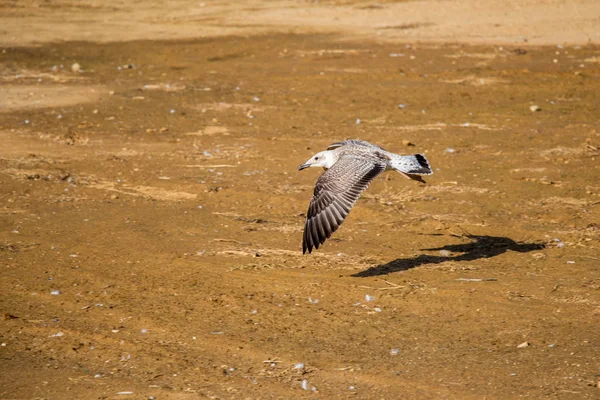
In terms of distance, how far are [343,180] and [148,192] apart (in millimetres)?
2874

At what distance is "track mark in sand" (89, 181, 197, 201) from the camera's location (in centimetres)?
905

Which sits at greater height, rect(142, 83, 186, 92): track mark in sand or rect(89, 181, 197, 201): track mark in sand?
rect(142, 83, 186, 92): track mark in sand

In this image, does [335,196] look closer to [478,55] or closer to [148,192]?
[148,192]

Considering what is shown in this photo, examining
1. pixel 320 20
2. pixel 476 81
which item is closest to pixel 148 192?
pixel 476 81

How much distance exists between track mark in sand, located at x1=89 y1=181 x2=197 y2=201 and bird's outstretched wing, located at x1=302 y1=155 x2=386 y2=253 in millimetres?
2339

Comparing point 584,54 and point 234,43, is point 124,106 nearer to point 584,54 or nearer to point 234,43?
point 234,43

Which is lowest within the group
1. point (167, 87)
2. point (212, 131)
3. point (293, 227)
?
Answer: point (293, 227)

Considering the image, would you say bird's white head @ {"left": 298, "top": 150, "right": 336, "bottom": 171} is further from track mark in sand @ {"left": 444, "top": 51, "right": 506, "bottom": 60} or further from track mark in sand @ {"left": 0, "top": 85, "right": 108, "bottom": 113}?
track mark in sand @ {"left": 444, "top": 51, "right": 506, "bottom": 60}

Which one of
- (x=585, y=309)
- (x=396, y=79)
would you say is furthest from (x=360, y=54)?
(x=585, y=309)

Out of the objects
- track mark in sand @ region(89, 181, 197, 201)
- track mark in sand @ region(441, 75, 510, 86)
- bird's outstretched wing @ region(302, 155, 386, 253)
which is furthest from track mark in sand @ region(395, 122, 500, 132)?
bird's outstretched wing @ region(302, 155, 386, 253)

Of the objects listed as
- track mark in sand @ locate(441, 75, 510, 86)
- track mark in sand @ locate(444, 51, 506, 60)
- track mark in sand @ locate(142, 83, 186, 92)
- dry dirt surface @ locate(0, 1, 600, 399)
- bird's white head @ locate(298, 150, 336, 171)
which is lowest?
dry dirt surface @ locate(0, 1, 600, 399)

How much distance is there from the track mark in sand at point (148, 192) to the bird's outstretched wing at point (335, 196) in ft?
7.67

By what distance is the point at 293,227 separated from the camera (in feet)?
26.8

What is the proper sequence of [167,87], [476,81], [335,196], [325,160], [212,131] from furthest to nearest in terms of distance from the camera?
[167,87]
[476,81]
[212,131]
[325,160]
[335,196]
